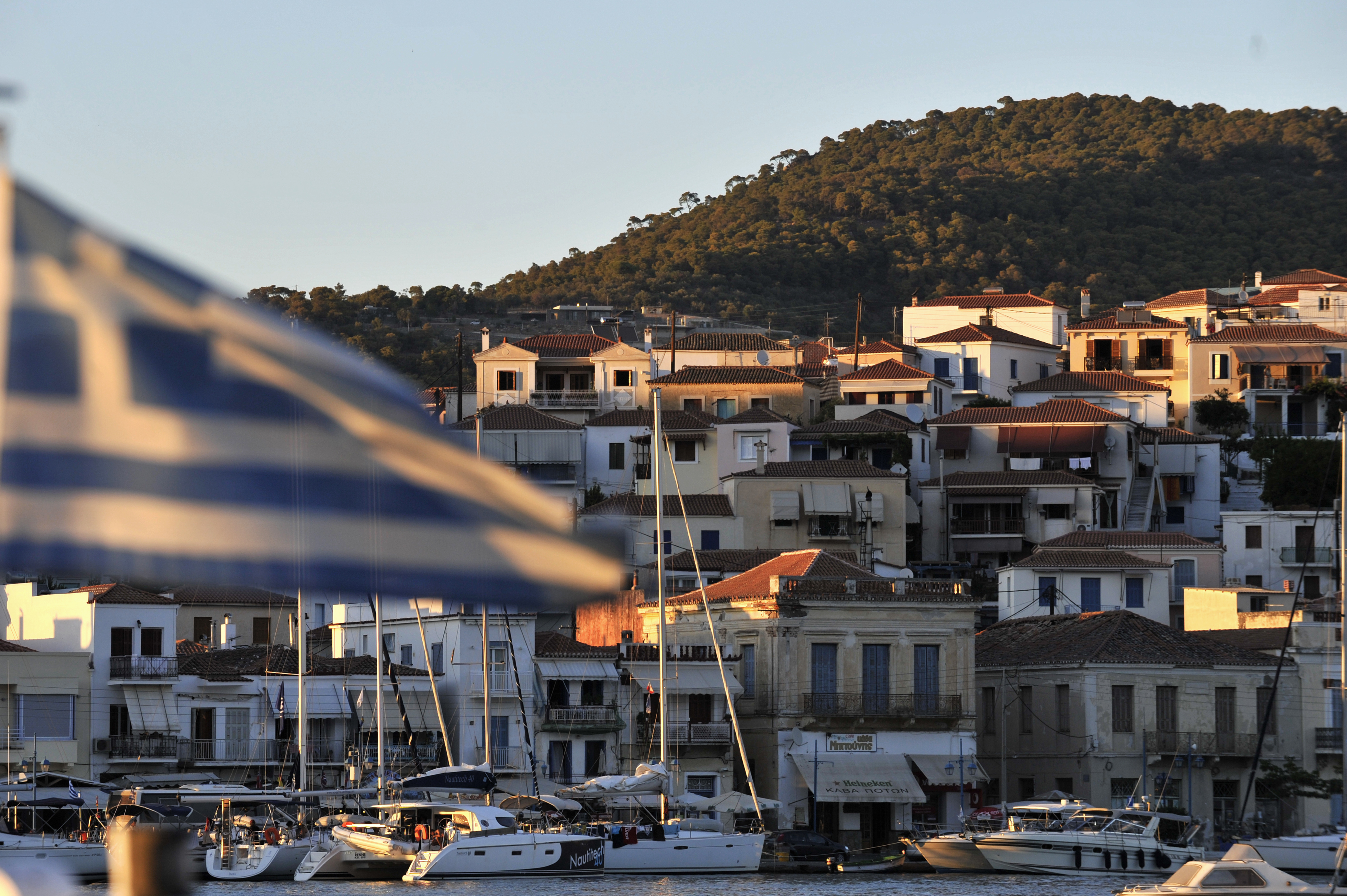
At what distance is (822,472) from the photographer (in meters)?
71.2

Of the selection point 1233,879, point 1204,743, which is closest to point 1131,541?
point 1204,743

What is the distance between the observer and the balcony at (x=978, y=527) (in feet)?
247

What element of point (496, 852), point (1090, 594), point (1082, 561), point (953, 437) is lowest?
point (496, 852)

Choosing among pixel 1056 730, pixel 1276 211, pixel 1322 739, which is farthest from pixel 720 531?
pixel 1276 211

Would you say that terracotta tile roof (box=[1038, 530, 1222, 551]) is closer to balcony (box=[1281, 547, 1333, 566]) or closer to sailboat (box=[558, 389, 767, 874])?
balcony (box=[1281, 547, 1333, 566])

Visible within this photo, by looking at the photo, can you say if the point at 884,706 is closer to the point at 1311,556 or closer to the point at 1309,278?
the point at 1311,556

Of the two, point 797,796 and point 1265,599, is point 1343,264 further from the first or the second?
point 797,796

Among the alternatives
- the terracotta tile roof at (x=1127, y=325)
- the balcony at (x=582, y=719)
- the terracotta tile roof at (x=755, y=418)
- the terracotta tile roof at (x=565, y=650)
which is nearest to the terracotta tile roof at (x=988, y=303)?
the terracotta tile roof at (x=1127, y=325)

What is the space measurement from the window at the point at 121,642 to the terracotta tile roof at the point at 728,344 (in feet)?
138

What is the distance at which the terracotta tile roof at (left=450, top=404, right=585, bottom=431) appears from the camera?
78.0m

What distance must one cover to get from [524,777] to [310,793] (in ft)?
24.8

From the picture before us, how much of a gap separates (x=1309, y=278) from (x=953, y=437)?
42139 millimetres

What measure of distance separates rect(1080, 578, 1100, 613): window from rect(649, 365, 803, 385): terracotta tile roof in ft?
77.7

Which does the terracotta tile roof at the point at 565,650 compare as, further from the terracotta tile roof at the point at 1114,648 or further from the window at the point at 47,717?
the window at the point at 47,717
